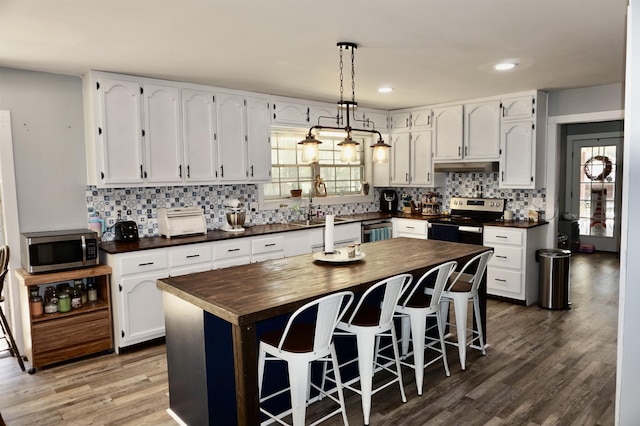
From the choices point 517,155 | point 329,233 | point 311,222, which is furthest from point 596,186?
point 329,233

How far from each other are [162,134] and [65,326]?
1.84m

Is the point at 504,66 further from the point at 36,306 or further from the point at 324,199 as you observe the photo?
the point at 36,306

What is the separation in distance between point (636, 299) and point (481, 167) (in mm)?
4221

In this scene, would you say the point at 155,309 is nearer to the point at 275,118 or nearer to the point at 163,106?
the point at 163,106

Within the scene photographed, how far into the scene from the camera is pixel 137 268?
3793 mm

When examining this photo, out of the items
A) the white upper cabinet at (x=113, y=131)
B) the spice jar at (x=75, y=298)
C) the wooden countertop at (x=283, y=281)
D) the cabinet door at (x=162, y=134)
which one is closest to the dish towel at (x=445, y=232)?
the wooden countertop at (x=283, y=281)

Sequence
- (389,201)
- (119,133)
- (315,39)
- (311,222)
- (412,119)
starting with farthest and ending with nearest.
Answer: (389,201)
(412,119)
(311,222)
(119,133)
(315,39)

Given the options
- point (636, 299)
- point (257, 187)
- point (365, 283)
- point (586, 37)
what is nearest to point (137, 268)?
point (257, 187)

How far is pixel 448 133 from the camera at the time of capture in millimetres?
5723

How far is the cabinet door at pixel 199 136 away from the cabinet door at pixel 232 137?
77 mm

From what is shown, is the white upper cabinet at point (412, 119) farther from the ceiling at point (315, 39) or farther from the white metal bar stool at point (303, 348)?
the white metal bar stool at point (303, 348)

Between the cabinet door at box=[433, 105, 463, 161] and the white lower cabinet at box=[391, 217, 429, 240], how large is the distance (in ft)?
2.92

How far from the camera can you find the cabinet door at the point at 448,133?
5605 millimetres

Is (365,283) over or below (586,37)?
below
